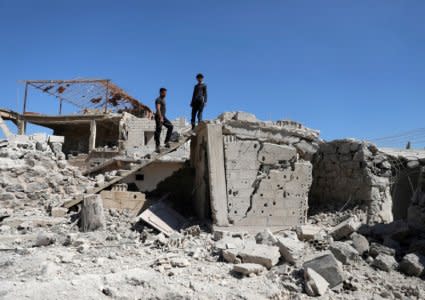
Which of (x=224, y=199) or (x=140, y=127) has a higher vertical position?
(x=140, y=127)

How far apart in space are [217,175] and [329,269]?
356cm

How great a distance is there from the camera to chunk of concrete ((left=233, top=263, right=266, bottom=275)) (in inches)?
228

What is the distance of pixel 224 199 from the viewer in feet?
27.7

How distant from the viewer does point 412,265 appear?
5.92 m

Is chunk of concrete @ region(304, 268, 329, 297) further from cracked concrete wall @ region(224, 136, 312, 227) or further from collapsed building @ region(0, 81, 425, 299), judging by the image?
cracked concrete wall @ region(224, 136, 312, 227)

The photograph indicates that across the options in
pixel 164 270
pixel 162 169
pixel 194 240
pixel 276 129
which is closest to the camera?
pixel 164 270

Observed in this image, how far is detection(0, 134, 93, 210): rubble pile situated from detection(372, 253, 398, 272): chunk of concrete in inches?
294

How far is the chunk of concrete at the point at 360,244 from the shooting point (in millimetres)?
6659

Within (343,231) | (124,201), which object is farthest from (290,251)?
(124,201)

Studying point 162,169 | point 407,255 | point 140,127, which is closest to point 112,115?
point 140,127

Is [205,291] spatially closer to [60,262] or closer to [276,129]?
[60,262]

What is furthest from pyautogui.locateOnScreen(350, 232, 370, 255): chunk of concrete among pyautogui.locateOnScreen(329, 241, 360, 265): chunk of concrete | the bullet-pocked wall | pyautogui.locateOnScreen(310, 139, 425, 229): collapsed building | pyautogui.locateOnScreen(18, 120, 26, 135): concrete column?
pyautogui.locateOnScreen(18, 120, 26, 135): concrete column

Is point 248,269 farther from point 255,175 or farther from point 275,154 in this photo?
point 275,154

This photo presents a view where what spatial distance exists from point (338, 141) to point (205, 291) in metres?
6.57
